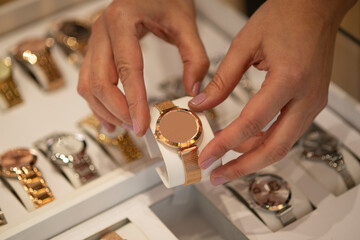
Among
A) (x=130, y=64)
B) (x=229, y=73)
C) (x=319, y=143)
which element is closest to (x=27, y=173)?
(x=130, y=64)

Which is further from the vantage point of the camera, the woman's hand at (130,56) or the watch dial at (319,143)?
the watch dial at (319,143)

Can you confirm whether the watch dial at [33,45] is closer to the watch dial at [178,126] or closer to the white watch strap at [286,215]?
the watch dial at [178,126]

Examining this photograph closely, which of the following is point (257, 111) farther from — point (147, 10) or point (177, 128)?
point (147, 10)

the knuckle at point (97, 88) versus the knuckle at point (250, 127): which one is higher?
the knuckle at point (250, 127)

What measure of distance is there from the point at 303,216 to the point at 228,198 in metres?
0.11

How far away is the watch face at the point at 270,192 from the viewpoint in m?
0.65

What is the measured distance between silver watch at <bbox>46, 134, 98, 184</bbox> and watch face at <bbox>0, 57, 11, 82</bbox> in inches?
7.3

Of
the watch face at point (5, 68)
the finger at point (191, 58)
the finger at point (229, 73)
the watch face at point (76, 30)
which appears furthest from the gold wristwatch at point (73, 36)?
the finger at point (229, 73)

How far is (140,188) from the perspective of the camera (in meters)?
0.70

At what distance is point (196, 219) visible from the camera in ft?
2.35

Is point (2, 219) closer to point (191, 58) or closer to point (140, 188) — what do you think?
point (140, 188)

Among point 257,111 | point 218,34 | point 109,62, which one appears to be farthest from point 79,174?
point 218,34

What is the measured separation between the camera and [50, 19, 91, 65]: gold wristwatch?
93 cm

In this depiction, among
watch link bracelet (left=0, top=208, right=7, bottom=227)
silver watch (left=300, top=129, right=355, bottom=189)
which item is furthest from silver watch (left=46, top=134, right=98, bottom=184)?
silver watch (left=300, top=129, right=355, bottom=189)
